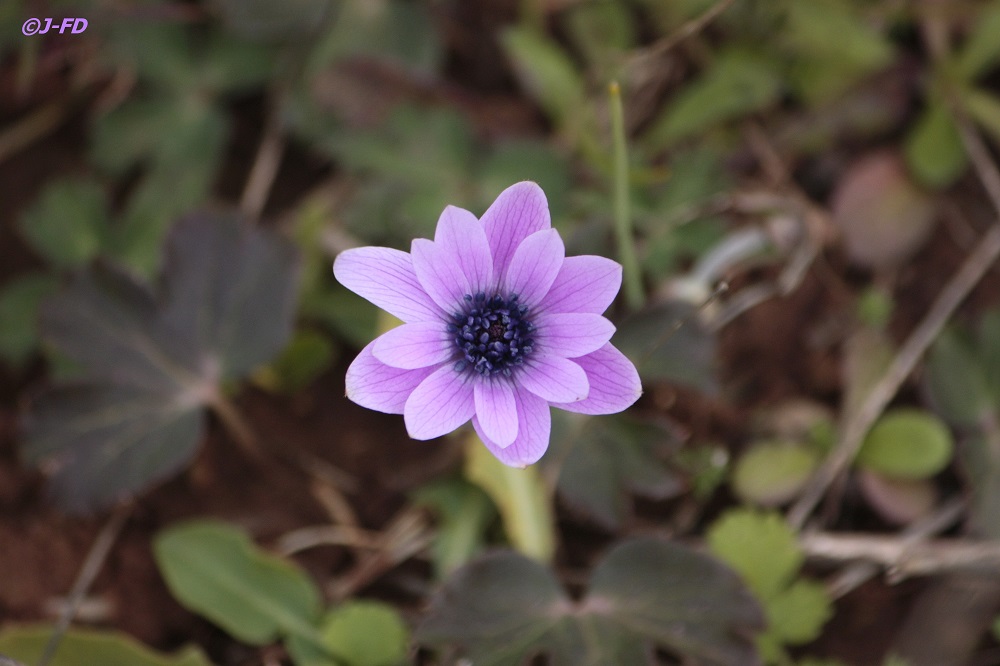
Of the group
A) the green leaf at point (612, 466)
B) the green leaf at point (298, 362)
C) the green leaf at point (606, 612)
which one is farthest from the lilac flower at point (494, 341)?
the green leaf at point (298, 362)

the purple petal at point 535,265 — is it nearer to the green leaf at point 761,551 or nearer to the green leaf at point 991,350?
the green leaf at point 761,551

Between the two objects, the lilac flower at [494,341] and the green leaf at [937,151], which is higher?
the green leaf at [937,151]

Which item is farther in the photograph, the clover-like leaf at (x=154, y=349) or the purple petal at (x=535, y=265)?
the clover-like leaf at (x=154, y=349)

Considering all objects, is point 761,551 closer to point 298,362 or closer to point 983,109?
point 298,362

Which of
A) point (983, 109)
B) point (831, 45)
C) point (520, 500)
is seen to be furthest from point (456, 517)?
point (983, 109)

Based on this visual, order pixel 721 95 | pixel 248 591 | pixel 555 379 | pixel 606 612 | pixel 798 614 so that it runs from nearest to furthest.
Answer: pixel 555 379 < pixel 606 612 < pixel 798 614 < pixel 248 591 < pixel 721 95

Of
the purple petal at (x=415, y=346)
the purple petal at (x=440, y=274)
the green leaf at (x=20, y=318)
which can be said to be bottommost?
the purple petal at (x=415, y=346)
